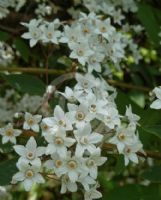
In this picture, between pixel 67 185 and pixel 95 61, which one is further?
pixel 95 61

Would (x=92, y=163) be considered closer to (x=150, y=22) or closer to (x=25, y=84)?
(x=25, y=84)

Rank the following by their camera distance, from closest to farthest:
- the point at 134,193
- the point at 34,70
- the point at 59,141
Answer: the point at 59,141 → the point at 134,193 → the point at 34,70

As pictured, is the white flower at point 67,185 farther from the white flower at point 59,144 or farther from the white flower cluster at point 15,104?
the white flower cluster at point 15,104

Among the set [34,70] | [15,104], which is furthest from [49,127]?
[15,104]

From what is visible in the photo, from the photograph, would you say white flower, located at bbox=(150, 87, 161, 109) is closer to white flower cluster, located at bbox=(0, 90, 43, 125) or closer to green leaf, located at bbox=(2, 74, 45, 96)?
green leaf, located at bbox=(2, 74, 45, 96)

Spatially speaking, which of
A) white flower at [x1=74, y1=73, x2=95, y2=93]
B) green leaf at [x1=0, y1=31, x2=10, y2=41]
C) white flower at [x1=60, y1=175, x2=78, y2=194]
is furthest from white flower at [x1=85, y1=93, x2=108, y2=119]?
green leaf at [x1=0, y1=31, x2=10, y2=41]

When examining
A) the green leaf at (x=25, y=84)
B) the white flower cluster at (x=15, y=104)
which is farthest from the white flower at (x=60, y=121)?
the white flower cluster at (x=15, y=104)
